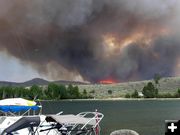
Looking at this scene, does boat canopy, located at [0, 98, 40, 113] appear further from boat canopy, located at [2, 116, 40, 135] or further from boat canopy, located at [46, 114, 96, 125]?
boat canopy, located at [2, 116, 40, 135]

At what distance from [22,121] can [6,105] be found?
76.6 ft

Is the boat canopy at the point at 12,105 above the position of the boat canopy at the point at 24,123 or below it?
above

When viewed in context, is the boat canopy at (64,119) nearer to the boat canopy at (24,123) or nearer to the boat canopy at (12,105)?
the boat canopy at (24,123)

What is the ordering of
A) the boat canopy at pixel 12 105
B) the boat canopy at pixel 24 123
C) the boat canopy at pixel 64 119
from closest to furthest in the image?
the boat canopy at pixel 24 123 → the boat canopy at pixel 64 119 → the boat canopy at pixel 12 105

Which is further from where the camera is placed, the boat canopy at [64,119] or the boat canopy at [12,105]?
the boat canopy at [12,105]

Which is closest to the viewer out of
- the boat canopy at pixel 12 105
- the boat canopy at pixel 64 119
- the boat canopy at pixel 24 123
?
the boat canopy at pixel 24 123

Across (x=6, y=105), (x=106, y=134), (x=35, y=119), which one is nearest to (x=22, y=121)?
(x=35, y=119)

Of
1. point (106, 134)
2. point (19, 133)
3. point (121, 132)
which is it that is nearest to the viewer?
point (121, 132)

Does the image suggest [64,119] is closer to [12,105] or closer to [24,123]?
[24,123]

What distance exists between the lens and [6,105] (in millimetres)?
47844

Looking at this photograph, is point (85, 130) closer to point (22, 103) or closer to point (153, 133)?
point (22, 103)

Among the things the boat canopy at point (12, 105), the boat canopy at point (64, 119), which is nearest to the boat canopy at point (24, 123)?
the boat canopy at point (64, 119)

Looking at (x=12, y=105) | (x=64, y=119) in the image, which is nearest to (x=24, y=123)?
(x=64, y=119)

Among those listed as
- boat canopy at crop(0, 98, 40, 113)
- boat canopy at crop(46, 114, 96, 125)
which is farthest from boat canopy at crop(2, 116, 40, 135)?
boat canopy at crop(0, 98, 40, 113)
